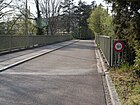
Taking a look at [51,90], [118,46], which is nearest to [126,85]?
[51,90]

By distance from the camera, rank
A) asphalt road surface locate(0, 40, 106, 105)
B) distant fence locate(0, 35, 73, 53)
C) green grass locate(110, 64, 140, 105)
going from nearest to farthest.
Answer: green grass locate(110, 64, 140, 105) → asphalt road surface locate(0, 40, 106, 105) → distant fence locate(0, 35, 73, 53)

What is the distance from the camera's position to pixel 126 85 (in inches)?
286

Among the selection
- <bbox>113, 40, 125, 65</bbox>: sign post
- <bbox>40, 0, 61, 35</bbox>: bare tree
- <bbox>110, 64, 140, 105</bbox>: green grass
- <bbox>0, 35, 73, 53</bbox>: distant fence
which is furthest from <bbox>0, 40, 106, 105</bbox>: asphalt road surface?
<bbox>40, 0, 61, 35</bbox>: bare tree

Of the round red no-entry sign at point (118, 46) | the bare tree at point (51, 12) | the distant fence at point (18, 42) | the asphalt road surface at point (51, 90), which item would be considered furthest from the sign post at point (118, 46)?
the bare tree at point (51, 12)

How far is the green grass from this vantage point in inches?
221

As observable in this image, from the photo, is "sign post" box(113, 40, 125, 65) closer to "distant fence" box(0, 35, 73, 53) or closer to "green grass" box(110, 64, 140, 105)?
"green grass" box(110, 64, 140, 105)

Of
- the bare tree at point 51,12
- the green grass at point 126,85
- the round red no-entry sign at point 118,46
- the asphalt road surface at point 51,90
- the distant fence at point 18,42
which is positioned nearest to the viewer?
the green grass at point 126,85

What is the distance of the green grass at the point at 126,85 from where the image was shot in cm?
560

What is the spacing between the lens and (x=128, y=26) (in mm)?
9844

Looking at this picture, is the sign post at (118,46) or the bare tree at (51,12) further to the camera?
the bare tree at (51,12)

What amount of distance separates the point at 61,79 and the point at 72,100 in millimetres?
2895

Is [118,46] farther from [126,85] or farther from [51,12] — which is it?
[51,12]

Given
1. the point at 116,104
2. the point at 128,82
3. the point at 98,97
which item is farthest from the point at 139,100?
the point at 128,82

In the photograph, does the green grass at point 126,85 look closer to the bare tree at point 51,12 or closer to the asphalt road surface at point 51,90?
the asphalt road surface at point 51,90
